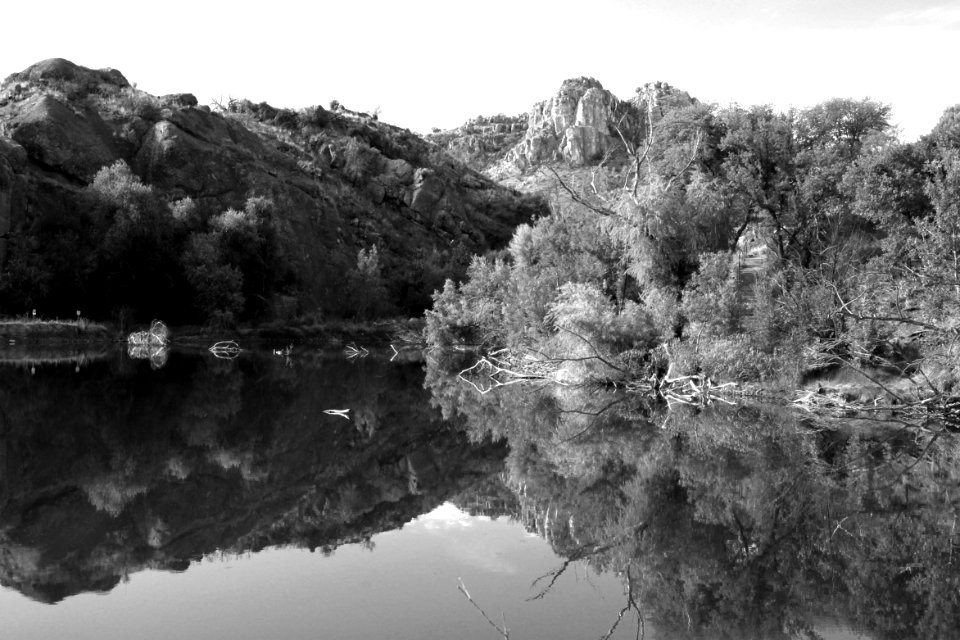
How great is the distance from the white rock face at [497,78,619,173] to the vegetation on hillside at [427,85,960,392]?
99.5 meters

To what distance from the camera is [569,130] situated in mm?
134375

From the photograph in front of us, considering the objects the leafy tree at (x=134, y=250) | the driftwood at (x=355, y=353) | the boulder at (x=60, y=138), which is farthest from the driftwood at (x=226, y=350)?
the boulder at (x=60, y=138)

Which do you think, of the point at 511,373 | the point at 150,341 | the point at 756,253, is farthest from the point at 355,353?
the point at 756,253

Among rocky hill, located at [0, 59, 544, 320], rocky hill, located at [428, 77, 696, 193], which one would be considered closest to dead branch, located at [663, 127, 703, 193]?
rocky hill, located at [0, 59, 544, 320]

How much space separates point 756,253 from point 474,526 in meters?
25.1

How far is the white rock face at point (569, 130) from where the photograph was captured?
13100 centimetres

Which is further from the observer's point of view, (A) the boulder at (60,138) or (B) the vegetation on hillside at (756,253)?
(A) the boulder at (60,138)

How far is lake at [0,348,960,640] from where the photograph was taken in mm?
6453

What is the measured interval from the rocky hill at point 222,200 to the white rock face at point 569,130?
28.9 m

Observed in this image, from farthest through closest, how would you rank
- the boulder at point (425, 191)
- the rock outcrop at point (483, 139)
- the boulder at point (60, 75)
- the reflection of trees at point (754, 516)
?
the rock outcrop at point (483, 139) → the boulder at point (425, 191) → the boulder at point (60, 75) → the reflection of trees at point (754, 516)

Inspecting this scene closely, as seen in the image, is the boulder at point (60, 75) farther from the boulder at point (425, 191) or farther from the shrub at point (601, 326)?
the shrub at point (601, 326)

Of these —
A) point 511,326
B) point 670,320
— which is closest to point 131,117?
point 511,326

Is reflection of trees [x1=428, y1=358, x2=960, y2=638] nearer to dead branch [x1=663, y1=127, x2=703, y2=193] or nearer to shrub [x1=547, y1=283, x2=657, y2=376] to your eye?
shrub [x1=547, y1=283, x2=657, y2=376]

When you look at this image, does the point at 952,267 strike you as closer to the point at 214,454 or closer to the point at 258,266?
the point at 214,454
